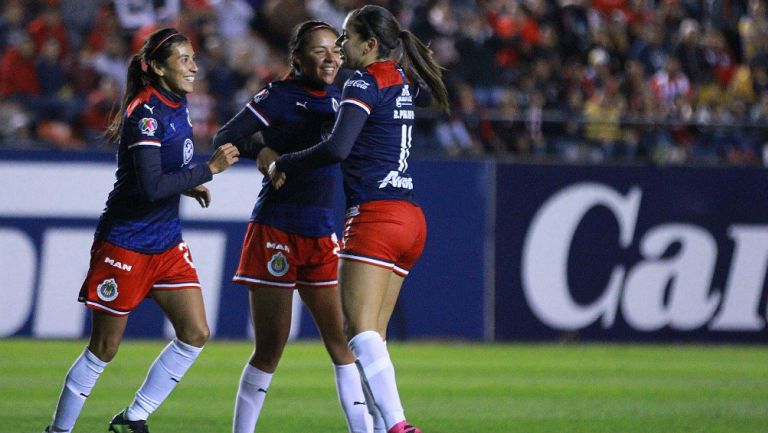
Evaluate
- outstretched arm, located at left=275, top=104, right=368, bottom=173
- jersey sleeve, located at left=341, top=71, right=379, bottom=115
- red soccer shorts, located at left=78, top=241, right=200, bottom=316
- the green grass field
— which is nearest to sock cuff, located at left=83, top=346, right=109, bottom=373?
red soccer shorts, located at left=78, top=241, right=200, bottom=316

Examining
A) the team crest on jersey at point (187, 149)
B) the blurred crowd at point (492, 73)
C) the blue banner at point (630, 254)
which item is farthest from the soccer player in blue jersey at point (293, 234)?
the blue banner at point (630, 254)

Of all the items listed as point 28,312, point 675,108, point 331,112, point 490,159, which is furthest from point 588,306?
point 331,112

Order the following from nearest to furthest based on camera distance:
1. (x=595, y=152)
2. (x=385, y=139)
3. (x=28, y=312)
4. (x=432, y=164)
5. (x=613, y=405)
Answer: (x=385, y=139)
(x=613, y=405)
(x=28, y=312)
(x=432, y=164)
(x=595, y=152)

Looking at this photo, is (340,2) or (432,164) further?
(340,2)

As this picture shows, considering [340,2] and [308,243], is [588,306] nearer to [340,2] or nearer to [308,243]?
[340,2]

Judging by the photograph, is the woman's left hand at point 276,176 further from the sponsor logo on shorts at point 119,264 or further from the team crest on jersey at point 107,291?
the team crest on jersey at point 107,291

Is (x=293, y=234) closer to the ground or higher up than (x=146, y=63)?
closer to the ground

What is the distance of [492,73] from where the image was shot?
17.6m

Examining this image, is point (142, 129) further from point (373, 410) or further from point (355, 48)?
point (373, 410)

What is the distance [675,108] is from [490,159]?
423cm

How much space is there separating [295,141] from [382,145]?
0.78 meters

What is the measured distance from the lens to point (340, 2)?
1753cm

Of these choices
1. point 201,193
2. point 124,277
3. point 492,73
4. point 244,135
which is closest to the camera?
point 124,277

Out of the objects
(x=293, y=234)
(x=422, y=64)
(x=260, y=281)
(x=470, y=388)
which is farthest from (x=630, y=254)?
(x=422, y=64)
